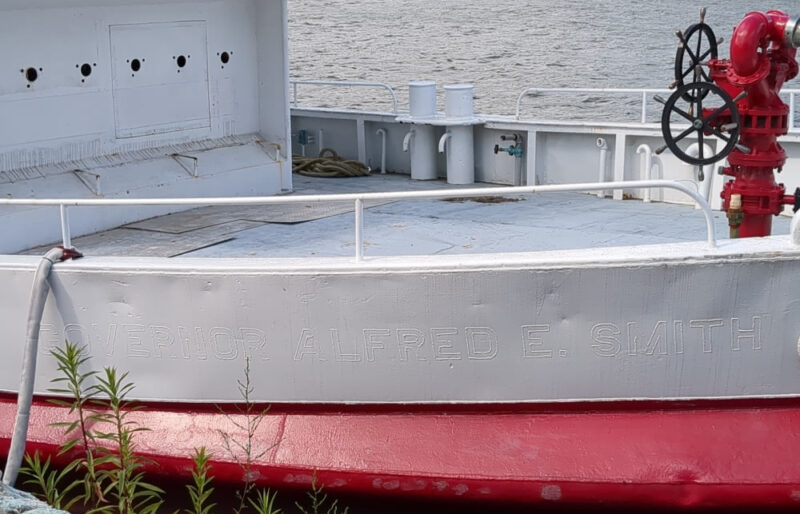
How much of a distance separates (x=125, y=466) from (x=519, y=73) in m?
34.9

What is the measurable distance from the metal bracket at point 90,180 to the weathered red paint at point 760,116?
12.9 feet

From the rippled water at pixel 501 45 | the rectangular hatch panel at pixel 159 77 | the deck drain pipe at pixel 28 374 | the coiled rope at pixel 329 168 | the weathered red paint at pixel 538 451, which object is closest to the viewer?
the weathered red paint at pixel 538 451

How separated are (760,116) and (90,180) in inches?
169

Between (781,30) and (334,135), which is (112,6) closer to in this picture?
(334,135)

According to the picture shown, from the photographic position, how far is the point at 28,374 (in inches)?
203

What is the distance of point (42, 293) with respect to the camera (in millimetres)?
5195

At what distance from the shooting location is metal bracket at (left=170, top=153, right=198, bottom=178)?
318 inches

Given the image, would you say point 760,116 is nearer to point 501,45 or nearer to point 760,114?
point 760,114

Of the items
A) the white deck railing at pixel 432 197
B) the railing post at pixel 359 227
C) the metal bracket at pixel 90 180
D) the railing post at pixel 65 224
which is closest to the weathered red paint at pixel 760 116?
the white deck railing at pixel 432 197

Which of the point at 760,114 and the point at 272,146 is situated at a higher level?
the point at 760,114

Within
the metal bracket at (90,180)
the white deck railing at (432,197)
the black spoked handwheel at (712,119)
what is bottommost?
the metal bracket at (90,180)

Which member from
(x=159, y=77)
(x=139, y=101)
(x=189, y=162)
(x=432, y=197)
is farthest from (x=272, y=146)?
(x=432, y=197)

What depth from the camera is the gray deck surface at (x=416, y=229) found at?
6.51 m

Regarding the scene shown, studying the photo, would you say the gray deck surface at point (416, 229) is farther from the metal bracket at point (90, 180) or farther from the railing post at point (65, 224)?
the railing post at point (65, 224)
